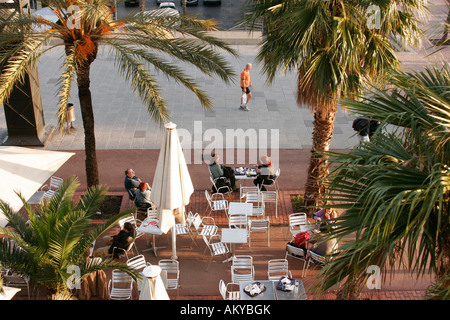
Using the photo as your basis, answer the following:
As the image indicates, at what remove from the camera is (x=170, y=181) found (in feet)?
35.2

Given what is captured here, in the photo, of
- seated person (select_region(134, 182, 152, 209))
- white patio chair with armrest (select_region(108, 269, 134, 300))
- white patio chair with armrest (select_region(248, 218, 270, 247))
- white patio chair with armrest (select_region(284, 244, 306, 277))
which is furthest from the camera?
seated person (select_region(134, 182, 152, 209))

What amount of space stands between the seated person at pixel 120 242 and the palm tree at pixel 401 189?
5761 millimetres

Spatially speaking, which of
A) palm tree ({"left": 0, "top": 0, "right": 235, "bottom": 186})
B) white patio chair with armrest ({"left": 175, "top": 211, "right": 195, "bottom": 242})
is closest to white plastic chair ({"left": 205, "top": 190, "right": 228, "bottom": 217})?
white patio chair with armrest ({"left": 175, "top": 211, "right": 195, "bottom": 242})

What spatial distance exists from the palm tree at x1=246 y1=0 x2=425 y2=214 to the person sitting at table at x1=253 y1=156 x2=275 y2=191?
276cm

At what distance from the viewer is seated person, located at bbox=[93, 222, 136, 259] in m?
11.2

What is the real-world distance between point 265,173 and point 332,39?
4511 mm

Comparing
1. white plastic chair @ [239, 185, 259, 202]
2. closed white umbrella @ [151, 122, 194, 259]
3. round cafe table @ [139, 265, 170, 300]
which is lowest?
white plastic chair @ [239, 185, 259, 202]

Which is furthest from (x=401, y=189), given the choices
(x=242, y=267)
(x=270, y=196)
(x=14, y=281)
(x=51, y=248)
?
(x=270, y=196)

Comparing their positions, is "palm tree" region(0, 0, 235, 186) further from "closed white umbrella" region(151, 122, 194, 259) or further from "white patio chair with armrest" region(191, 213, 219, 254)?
"white patio chair with armrest" region(191, 213, 219, 254)

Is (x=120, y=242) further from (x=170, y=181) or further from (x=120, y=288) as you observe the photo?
(x=170, y=181)

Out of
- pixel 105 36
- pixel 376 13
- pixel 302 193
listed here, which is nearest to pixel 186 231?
pixel 302 193
